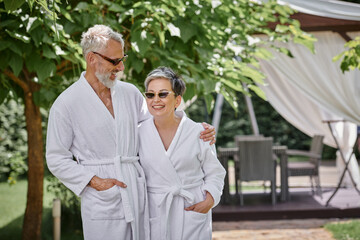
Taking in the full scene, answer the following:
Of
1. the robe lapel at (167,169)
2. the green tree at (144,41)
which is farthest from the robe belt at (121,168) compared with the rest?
the green tree at (144,41)

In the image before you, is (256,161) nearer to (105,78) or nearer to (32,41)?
(32,41)

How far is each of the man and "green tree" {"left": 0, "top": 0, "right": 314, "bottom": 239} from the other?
A: 0.62 metres

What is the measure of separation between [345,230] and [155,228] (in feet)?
11.7

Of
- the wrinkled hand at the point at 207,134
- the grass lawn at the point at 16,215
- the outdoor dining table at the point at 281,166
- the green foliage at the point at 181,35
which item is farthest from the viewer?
the outdoor dining table at the point at 281,166

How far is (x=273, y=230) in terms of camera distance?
5.23 metres

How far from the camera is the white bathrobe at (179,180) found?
1955 millimetres

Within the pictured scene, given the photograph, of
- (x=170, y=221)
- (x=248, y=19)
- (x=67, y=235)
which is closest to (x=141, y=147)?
(x=170, y=221)

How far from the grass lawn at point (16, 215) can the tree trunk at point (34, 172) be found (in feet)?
3.00

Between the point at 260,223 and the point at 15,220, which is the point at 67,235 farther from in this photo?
the point at 260,223

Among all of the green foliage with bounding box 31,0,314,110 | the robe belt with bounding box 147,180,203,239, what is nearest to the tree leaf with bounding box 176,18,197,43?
the green foliage with bounding box 31,0,314,110

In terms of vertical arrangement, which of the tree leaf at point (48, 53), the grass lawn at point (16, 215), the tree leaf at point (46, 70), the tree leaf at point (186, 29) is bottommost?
the grass lawn at point (16, 215)

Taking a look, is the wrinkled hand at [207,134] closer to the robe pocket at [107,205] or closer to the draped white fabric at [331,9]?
the robe pocket at [107,205]

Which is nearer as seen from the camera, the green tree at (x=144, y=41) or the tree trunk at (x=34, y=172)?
the green tree at (x=144, y=41)

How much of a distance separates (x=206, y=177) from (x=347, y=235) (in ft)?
10.6
